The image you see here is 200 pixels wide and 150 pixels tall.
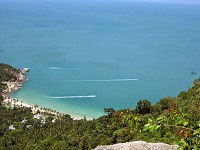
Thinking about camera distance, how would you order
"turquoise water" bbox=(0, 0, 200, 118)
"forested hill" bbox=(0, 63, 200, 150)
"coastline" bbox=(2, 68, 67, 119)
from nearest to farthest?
1. "forested hill" bbox=(0, 63, 200, 150)
2. "coastline" bbox=(2, 68, 67, 119)
3. "turquoise water" bbox=(0, 0, 200, 118)

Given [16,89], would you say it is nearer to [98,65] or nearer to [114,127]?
[98,65]

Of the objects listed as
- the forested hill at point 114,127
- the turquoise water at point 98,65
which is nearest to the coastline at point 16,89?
the turquoise water at point 98,65

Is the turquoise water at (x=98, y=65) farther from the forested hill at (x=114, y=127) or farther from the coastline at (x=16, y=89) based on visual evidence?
the forested hill at (x=114, y=127)

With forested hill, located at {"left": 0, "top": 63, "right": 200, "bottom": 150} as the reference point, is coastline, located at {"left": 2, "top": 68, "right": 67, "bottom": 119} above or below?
above

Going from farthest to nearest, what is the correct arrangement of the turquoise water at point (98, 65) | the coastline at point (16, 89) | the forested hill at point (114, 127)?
the turquoise water at point (98, 65), the coastline at point (16, 89), the forested hill at point (114, 127)

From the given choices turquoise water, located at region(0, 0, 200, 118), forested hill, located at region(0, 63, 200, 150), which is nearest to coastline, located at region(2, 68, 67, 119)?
turquoise water, located at region(0, 0, 200, 118)

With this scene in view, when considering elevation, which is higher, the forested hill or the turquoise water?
the turquoise water

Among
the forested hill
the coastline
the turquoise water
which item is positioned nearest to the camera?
the forested hill

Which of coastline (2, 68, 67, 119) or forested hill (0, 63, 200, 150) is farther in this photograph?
coastline (2, 68, 67, 119)

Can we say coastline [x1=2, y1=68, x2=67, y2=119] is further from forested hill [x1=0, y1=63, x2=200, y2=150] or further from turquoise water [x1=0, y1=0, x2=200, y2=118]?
forested hill [x1=0, y1=63, x2=200, y2=150]
